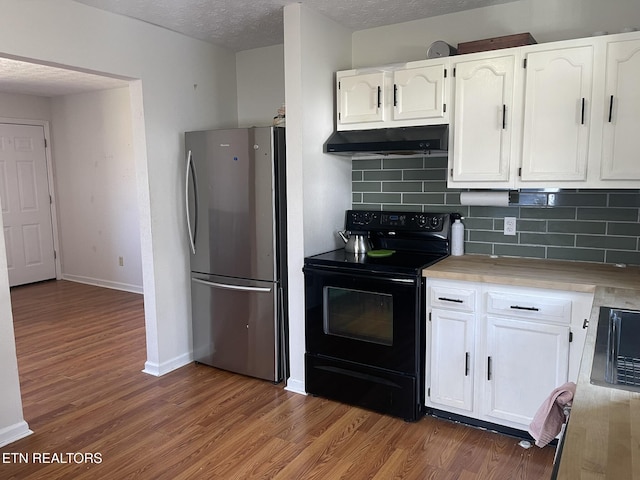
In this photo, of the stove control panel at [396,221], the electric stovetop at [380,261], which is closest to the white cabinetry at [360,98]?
the stove control panel at [396,221]

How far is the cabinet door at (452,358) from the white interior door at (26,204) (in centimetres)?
546

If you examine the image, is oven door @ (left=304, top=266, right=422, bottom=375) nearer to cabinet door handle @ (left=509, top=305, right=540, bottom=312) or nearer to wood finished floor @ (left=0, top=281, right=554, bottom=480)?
wood finished floor @ (left=0, top=281, right=554, bottom=480)

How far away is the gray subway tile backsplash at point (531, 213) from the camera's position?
2.66m

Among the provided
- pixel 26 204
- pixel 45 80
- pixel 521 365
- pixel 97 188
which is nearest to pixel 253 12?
pixel 521 365

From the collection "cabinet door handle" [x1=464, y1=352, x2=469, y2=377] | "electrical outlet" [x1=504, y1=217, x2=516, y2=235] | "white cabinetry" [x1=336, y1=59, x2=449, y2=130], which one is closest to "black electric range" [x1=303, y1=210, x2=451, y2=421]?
"cabinet door handle" [x1=464, y1=352, x2=469, y2=377]

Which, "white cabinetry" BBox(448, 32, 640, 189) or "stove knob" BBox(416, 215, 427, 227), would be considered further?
"stove knob" BBox(416, 215, 427, 227)

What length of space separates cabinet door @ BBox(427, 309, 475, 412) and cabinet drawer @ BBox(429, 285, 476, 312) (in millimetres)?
33

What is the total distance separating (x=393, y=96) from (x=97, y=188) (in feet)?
14.5

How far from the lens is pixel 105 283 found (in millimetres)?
6121

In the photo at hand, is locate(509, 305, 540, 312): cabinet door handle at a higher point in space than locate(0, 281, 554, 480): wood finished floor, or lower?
higher

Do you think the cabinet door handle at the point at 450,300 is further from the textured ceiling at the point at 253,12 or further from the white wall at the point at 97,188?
the white wall at the point at 97,188

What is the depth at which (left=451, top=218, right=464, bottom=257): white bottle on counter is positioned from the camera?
9.94ft

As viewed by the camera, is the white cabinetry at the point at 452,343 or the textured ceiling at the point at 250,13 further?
the textured ceiling at the point at 250,13

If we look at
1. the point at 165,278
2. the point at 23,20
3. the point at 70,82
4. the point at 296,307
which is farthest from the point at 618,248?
the point at 70,82
